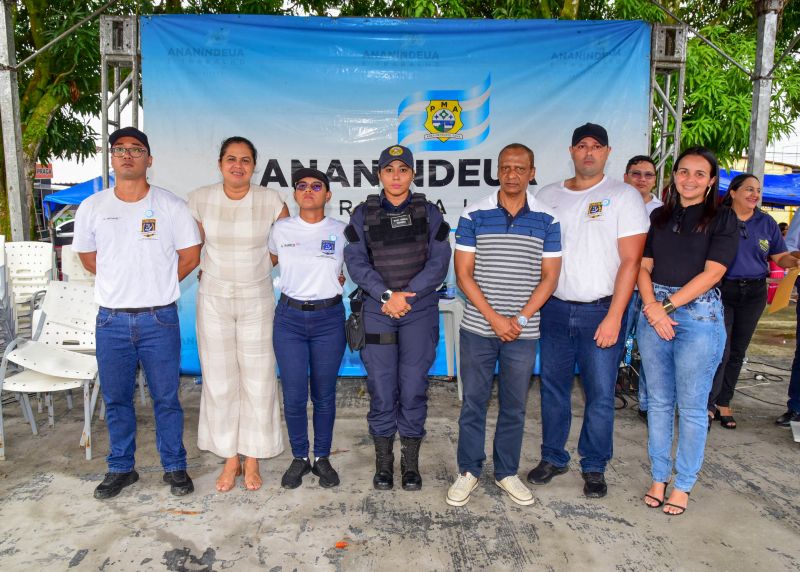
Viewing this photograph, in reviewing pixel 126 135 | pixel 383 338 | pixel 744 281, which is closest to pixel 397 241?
pixel 383 338

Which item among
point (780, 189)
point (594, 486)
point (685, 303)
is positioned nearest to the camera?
point (685, 303)

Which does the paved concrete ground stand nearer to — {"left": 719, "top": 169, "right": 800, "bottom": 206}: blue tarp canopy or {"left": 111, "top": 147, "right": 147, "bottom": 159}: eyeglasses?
{"left": 111, "top": 147, "right": 147, "bottom": 159}: eyeglasses

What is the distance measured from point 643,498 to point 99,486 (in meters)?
2.87

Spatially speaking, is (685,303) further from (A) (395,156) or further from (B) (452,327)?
(B) (452,327)

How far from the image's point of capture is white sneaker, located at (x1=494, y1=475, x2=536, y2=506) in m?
3.00

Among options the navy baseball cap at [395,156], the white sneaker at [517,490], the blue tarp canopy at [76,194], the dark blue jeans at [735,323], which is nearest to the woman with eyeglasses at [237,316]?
the navy baseball cap at [395,156]

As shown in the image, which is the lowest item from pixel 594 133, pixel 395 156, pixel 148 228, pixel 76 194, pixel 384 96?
pixel 148 228

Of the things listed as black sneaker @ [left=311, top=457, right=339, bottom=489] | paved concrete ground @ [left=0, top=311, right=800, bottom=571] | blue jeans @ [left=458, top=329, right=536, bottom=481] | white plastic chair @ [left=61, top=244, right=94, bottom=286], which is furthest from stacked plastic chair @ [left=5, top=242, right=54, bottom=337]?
blue jeans @ [left=458, top=329, right=536, bottom=481]

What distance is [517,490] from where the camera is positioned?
304cm

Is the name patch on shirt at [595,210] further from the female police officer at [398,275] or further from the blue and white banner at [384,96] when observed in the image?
the blue and white banner at [384,96]

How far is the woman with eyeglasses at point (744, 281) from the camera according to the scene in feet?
13.3

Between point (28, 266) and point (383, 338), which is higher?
point (28, 266)

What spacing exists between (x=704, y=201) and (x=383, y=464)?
2.12 meters

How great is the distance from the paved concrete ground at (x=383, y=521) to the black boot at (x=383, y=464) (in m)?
0.05
